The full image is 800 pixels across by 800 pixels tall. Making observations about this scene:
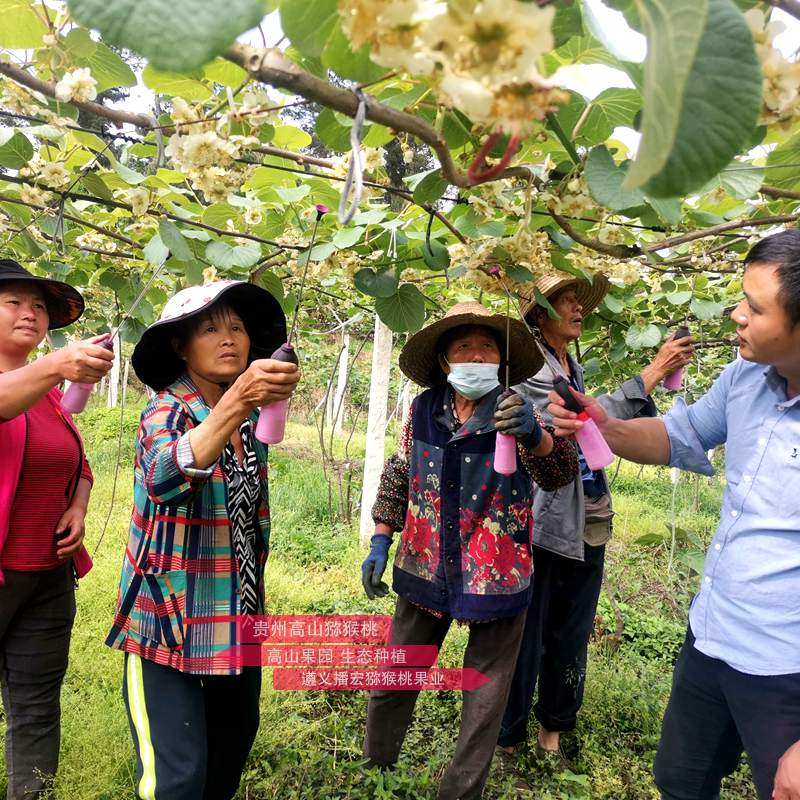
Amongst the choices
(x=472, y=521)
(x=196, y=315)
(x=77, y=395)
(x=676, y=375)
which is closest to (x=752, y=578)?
(x=472, y=521)

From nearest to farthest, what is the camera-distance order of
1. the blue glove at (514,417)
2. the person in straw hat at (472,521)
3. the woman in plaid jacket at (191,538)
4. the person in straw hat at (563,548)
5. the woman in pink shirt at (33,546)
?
the woman in plaid jacket at (191,538)
the blue glove at (514,417)
the woman in pink shirt at (33,546)
the person in straw hat at (472,521)
the person in straw hat at (563,548)

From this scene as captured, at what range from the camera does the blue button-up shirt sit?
135 centimetres

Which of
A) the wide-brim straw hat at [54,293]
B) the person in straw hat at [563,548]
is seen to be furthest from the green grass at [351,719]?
the wide-brim straw hat at [54,293]

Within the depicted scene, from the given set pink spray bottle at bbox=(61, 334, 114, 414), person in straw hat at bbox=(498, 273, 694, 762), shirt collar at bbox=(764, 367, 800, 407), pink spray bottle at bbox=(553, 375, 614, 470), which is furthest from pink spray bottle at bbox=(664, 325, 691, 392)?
pink spray bottle at bbox=(61, 334, 114, 414)

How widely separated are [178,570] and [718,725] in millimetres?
1416

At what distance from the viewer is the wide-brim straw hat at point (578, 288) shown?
2127 mm

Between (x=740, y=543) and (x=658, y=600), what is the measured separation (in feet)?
10.6

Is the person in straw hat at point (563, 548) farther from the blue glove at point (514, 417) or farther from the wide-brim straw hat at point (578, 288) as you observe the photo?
the blue glove at point (514, 417)

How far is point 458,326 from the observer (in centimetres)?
209

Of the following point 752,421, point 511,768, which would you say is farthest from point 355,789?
point 752,421

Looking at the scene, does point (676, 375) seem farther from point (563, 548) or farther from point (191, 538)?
point (191, 538)

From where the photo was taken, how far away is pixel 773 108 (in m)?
0.66

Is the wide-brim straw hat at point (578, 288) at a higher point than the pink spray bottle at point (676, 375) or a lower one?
higher

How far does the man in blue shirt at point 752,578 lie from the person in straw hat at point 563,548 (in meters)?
0.64
